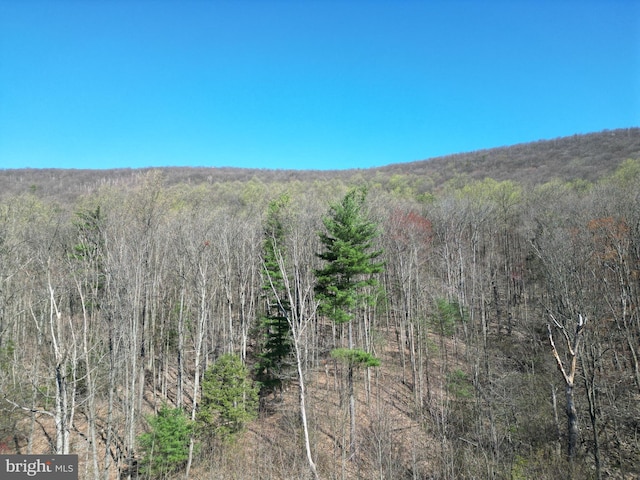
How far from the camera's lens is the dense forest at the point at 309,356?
1206 cm

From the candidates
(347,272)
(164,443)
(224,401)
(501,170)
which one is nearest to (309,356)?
(224,401)

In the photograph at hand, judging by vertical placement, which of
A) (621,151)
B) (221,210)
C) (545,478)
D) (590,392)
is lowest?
(545,478)

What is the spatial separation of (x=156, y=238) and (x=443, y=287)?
21856 mm

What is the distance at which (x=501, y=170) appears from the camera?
68.4 m

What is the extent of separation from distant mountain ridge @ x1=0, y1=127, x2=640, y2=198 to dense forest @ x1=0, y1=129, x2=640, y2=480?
28.3m

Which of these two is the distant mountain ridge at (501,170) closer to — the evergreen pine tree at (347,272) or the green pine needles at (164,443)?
the evergreen pine tree at (347,272)

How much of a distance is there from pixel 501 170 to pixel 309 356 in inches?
2562

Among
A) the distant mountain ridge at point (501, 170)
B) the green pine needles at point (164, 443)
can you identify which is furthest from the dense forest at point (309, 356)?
the distant mountain ridge at point (501, 170)

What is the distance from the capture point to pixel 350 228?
1493cm

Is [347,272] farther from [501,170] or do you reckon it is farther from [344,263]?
[501,170]

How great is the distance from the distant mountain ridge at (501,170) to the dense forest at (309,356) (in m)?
28.3

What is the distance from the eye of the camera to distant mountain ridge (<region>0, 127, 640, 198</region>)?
54.1m

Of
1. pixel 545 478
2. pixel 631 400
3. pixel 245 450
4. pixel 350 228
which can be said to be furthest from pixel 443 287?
pixel 245 450

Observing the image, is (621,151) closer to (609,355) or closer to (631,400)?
(609,355)
